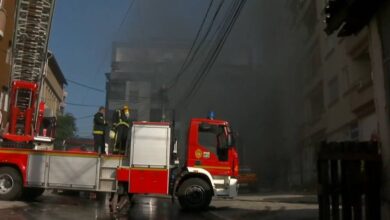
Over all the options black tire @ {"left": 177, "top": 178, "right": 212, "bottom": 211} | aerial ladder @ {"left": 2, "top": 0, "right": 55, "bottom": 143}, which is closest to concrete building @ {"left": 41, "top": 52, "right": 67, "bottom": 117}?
aerial ladder @ {"left": 2, "top": 0, "right": 55, "bottom": 143}

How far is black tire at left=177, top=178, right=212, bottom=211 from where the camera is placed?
1152 centimetres

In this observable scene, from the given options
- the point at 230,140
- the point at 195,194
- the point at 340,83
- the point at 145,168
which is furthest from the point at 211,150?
the point at 340,83

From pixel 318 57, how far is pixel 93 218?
1804 centimetres

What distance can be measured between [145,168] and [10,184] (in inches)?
135

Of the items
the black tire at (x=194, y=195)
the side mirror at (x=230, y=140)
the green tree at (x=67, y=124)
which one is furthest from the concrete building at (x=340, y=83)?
the green tree at (x=67, y=124)

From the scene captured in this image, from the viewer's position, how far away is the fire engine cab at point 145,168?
10961 millimetres

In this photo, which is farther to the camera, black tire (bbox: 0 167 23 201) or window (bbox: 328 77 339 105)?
window (bbox: 328 77 339 105)

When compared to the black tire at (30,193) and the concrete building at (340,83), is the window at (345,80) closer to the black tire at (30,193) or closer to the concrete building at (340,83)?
the concrete building at (340,83)

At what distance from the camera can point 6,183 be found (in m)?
11.5

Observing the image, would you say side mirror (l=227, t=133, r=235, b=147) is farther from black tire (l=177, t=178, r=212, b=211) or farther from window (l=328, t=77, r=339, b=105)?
window (l=328, t=77, r=339, b=105)

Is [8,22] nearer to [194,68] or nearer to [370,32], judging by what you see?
[194,68]

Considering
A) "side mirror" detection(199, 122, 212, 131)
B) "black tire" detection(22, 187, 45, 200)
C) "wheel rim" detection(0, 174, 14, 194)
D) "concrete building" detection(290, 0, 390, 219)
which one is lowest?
"black tire" detection(22, 187, 45, 200)

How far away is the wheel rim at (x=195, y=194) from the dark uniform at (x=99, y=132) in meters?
2.34

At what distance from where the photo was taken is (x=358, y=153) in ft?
19.0
